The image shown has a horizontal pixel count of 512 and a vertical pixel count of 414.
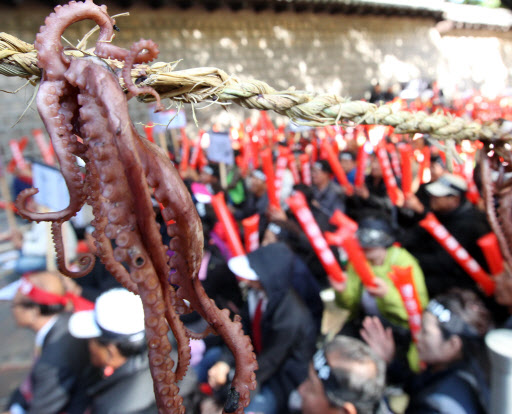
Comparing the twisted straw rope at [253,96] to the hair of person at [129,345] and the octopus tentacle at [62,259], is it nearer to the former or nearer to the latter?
the octopus tentacle at [62,259]

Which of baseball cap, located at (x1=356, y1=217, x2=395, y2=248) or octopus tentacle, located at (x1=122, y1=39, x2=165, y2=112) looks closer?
octopus tentacle, located at (x1=122, y1=39, x2=165, y2=112)

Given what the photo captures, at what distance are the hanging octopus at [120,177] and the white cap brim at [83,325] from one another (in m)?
1.49

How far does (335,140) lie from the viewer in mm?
5074

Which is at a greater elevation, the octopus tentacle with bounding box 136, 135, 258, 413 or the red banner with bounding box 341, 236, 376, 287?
the octopus tentacle with bounding box 136, 135, 258, 413

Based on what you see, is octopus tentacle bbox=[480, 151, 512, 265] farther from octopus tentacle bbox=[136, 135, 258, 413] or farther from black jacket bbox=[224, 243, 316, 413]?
black jacket bbox=[224, 243, 316, 413]

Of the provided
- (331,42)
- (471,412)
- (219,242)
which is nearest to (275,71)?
(331,42)

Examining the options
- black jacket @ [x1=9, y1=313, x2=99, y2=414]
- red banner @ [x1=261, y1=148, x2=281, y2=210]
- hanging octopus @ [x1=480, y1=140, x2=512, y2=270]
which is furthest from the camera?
red banner @ [x1=261, y1=148, x2=281, y2=210]

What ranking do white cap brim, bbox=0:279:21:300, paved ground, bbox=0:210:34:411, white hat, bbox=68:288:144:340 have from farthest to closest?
1. paved ground, bbox=0:210:34:411
2. white cap brim, bbox=0:279:21:300
3. white hat, bbox=68:288:144:340

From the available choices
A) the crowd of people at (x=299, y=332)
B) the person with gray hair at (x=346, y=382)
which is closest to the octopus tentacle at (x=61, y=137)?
the crowd of people at (x=299, y=332)

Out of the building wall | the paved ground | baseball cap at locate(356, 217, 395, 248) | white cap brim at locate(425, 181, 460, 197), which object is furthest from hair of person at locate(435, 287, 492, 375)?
the building wall

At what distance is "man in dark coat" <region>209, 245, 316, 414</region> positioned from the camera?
78.0 inches

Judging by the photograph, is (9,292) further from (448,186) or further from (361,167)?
(361,167)

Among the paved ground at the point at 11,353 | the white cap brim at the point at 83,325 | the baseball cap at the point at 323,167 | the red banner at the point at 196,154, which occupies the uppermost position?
the white cap brim at the point at 83,325

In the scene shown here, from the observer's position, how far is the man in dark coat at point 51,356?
5.94 ft
